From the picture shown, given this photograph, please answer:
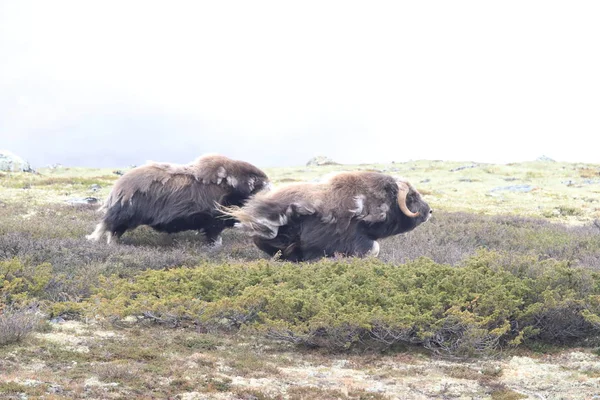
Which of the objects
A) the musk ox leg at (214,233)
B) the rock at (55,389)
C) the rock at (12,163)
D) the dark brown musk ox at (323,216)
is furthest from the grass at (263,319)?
the rock at (12,163)

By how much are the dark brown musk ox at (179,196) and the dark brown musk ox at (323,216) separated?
1.20m

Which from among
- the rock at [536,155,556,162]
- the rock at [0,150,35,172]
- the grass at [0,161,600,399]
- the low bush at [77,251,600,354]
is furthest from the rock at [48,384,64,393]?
the rock at [536,155,556,162]

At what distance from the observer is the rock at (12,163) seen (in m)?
30.8

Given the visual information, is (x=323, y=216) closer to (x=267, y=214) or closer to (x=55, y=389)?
(x=267, y=214)

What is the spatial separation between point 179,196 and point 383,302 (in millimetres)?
4918

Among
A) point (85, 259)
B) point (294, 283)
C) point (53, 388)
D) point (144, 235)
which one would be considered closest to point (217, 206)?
point (144, 235)

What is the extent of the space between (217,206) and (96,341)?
5072mm

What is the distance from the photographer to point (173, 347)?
16.3ft

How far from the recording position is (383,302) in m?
5.73

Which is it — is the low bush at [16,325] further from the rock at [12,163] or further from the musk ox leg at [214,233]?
the rock at [12,163]

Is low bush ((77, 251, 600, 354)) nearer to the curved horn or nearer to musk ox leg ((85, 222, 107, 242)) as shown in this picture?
the curved horn

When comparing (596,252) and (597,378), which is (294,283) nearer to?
(597,378)

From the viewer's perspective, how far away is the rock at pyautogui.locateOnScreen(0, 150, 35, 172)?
30.8 meters

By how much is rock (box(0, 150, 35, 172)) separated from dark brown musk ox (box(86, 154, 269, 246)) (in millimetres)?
22753
